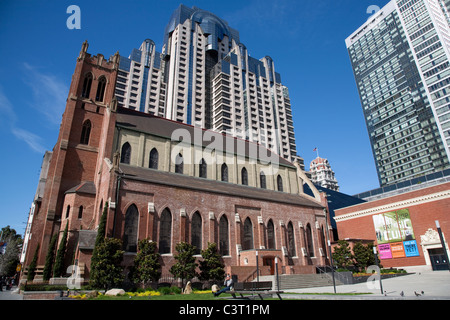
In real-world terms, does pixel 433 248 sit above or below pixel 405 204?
below

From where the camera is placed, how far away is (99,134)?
36000 millimetres

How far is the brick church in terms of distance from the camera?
88.0 ft

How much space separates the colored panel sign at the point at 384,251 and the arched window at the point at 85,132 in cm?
3925

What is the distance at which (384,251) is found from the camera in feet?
130

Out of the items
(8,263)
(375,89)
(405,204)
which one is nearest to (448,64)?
(375,89)

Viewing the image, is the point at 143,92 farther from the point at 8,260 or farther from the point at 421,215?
the point at 421,215

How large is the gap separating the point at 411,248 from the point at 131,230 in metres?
32.6

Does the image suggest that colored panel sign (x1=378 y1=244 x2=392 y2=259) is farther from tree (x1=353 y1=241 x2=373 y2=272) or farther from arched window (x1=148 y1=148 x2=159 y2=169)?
arched window (x1=148 y1=148 x2=159 y2=169)

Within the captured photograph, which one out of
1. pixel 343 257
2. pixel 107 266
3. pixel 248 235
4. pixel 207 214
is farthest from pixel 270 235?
pixel 107 266

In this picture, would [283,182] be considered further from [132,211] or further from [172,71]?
[172,71]

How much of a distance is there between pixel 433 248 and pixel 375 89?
100983mm

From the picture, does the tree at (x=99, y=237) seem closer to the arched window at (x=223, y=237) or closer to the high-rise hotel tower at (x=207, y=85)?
the arched window at (x=223, y=237)

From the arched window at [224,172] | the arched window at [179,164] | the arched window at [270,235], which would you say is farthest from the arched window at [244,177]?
the arched window at [179,164]

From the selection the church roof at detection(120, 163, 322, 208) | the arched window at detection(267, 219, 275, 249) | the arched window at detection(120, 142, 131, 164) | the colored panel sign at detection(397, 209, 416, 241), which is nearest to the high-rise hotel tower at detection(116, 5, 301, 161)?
the church roof at detection(120, 163, 322, 208)
